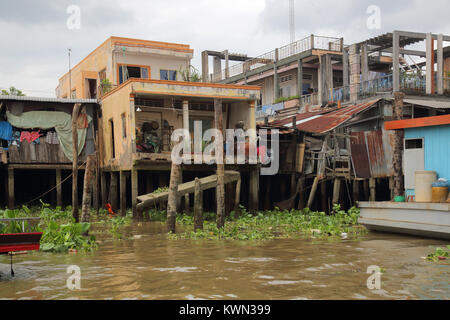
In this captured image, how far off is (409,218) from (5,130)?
18.1 metres

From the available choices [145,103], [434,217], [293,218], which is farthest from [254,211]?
[434,217]

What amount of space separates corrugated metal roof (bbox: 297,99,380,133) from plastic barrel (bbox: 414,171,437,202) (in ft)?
22.3

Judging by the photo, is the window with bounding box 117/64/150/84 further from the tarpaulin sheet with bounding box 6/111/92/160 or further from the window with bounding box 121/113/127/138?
the window with bounding box 121/113/127/138

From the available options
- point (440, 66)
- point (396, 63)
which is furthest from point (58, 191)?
point (440, 66)

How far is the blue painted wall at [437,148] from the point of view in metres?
14.4

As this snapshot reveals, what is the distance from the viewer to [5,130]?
23078 mm

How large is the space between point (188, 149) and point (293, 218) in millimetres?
5457

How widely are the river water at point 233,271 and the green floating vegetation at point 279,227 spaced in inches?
32.9

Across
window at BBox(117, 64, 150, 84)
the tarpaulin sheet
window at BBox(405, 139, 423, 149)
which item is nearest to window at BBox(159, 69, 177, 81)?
window at BBox(117, 64, 150, 84)

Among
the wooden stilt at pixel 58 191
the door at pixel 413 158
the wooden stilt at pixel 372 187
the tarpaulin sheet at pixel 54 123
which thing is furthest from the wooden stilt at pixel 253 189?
the tarpaulin sheet at pixel 54 123

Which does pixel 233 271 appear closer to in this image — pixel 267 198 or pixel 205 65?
pixel 267 198

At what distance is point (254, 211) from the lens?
2088 cm

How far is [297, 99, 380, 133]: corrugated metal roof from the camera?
70.2 ft
